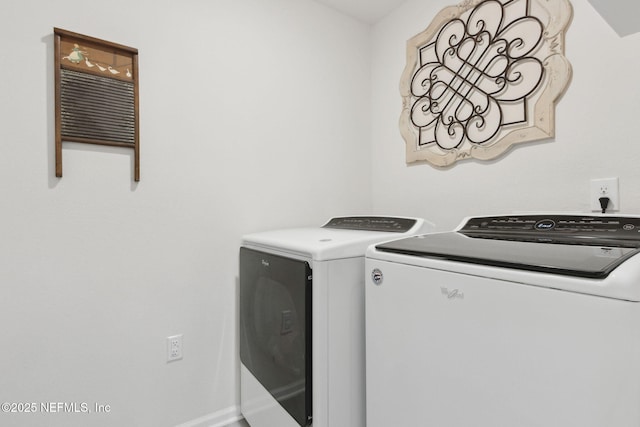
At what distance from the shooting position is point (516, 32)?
58.2 inches

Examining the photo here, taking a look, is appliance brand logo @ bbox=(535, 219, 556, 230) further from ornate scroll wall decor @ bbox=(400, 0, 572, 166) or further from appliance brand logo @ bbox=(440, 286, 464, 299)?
appliance brand logo @ bbox=(440, 286, 464, 299)

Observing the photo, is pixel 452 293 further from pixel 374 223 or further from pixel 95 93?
pixel 95 93

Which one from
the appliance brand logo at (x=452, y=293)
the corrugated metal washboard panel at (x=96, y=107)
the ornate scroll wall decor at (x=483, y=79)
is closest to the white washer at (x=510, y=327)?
the appliance brand logo at (x=452, y=293)

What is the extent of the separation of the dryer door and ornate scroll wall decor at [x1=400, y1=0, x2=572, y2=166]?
3.68 ft

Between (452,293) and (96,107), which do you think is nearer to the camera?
(452,293)

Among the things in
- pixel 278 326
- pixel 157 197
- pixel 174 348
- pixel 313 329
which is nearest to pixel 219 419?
pixel 174 348

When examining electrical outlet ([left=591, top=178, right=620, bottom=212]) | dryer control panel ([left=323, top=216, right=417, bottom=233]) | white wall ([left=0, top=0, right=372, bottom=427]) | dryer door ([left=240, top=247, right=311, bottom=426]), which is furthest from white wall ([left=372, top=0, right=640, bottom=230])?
dryer door ([left=240, top=247, right=311, bottom=426])

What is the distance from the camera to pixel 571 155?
1.33 meters

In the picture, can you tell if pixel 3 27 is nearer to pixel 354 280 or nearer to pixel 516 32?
pixel 354 280

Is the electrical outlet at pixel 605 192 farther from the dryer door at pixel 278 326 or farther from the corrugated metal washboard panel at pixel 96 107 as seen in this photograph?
the corrugated metal washboard panel at pixel 96 107

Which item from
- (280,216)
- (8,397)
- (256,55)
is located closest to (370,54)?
(256,55)

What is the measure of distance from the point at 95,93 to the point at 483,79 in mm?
1786

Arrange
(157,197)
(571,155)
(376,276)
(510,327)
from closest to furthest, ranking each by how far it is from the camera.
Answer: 1. (510,327)
2. (376,276)
3. (571,155)
4. (157,197)

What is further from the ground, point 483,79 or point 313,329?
point 483,79
